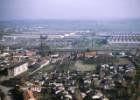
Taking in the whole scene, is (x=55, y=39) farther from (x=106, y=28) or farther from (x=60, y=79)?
(x=60, y=79)

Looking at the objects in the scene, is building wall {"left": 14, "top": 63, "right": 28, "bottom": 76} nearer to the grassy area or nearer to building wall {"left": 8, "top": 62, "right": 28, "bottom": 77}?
building wall {"left": 8, "top": 62, "right": 28, "bottom": 77}

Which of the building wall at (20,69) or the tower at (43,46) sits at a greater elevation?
the tower at (43,46)

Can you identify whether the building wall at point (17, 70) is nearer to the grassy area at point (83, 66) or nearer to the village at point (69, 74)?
the village at point (69, 74)

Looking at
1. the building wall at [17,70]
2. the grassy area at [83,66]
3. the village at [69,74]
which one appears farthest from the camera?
the grassy area at [83,66]

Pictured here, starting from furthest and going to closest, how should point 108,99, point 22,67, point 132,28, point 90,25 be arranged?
point 90,25
point 132,28
point 22,67
point 108,99

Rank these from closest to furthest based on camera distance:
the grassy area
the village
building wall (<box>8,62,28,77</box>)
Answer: the village < building wall (<box>8,62,28,77</box>) < the grassy area

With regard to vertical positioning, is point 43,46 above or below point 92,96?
above

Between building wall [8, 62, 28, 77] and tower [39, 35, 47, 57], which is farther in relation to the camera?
tower [39, 35, 47, 57]

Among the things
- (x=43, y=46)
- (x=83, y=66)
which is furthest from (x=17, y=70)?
(x=43, y=46)

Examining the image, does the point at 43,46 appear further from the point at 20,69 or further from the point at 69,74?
the point at 69,74

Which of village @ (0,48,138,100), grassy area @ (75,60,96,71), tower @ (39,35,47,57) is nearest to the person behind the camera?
village @ (0,48,138,100)

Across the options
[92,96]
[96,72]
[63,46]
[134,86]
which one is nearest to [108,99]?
[92,96]
